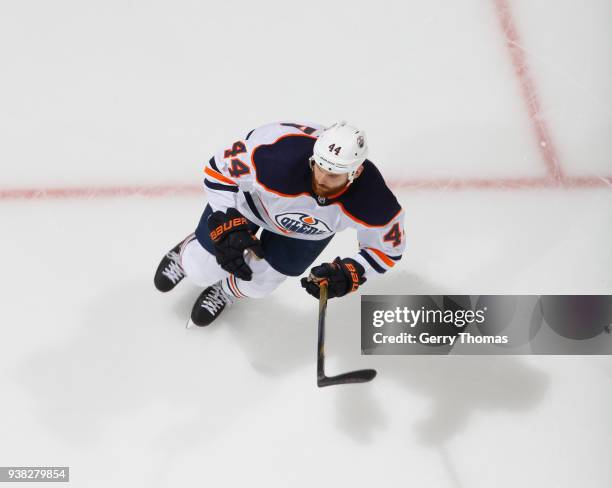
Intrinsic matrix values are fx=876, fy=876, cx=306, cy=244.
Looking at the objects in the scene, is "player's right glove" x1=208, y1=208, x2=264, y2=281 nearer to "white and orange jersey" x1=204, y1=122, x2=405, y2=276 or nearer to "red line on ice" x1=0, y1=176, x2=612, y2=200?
"white and orange jersey" x1=204, y1=122, x2=405, y2=276

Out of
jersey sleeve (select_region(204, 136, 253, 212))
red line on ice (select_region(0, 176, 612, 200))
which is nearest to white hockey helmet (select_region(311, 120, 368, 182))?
jersey sleeve (select_region(204, 136, 253, 212))

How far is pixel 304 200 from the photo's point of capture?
309 cm

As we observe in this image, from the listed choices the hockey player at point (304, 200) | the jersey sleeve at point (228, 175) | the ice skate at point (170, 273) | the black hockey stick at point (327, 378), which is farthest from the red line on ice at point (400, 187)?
the black hockey stick at point (327, 378)

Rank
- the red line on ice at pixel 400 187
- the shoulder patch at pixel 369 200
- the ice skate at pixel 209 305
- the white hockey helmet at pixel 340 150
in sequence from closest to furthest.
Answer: the white hockey helmet at pixel 340 150 → the shoulder patch at pixel 369 200 → the ice skate at pixel 209 305 → the red line on ice at pixel 400 187

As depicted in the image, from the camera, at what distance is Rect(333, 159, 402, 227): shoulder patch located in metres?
3.06

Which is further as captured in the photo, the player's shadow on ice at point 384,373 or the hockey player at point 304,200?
the player's shadow on ice at point 384,373

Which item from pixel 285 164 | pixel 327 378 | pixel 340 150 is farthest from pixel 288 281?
pixel 340 150

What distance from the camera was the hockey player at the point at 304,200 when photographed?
9.69 feet

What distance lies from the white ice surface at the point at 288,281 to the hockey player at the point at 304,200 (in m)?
0.73

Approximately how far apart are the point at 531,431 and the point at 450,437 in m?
0.35

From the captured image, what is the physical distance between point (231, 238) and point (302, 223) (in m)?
0.29

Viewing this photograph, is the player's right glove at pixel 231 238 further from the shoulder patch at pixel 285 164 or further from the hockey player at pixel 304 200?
the shoulder patch at pixel 285 164

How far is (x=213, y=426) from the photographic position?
3672 mm

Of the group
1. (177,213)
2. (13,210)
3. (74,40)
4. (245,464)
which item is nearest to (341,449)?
(245,464)
